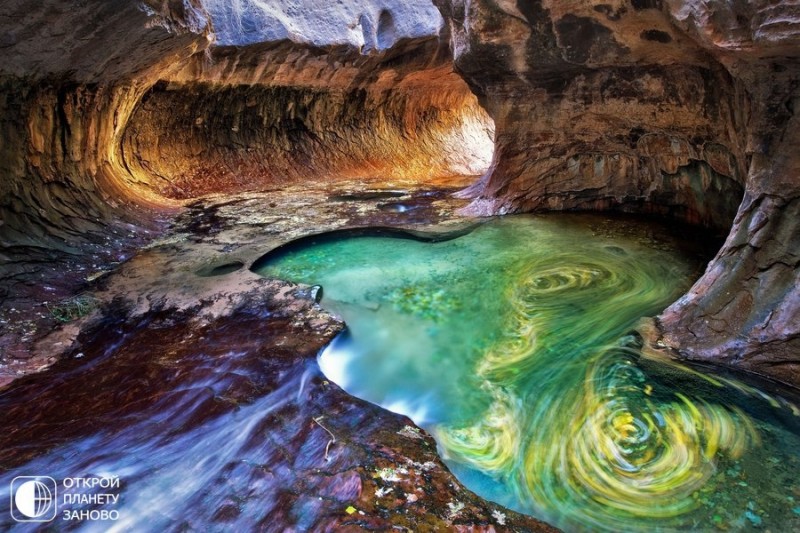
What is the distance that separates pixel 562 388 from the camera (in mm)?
4324

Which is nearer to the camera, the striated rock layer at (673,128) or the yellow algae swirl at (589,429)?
the yellow algae swirl at (589,429)

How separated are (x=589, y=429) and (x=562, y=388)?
53 centimetres

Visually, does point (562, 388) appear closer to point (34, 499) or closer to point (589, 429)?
point (589, 429)

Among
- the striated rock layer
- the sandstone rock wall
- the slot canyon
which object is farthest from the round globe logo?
the striated rock layer

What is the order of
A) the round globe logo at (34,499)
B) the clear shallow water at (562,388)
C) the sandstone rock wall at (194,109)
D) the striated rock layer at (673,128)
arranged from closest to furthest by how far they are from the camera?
1. the round globe logo at (34,499)
2. the clear shallow water at (562,388)
3. the striated rock layer at (673,128)
4. the sandstone rock wall at (194,109)

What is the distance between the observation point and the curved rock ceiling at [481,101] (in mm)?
4582

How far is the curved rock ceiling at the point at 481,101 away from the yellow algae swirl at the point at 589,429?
718mm

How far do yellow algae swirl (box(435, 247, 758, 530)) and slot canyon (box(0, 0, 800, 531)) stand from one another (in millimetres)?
23

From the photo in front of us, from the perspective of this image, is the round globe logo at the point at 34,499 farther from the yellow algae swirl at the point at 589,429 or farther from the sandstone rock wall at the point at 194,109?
the sandstone rock wall at the point at 194,109

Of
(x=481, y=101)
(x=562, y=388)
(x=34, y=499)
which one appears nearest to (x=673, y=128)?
(x=481, y=101)

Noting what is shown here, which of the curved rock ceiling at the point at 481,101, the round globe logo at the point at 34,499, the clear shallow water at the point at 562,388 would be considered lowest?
the round globe logo at the point at 34,499

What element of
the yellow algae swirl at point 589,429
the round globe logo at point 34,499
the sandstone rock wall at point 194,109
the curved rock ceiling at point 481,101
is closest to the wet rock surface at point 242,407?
the round globe logo at point 34,499

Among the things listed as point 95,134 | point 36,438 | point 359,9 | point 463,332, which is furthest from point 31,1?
point 359,9

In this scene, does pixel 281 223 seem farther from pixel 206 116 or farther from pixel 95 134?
pixel 206 116
